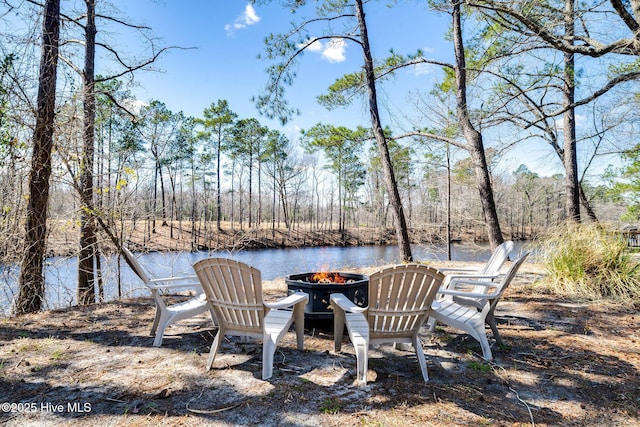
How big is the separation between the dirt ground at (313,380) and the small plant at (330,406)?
12mm

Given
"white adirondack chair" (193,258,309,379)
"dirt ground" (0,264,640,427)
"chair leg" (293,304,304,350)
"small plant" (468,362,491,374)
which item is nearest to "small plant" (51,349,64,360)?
"dirt ground" (0,264,640,427)

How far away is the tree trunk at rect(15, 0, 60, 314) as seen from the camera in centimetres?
416

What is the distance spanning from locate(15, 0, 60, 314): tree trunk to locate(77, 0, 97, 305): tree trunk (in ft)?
1.59

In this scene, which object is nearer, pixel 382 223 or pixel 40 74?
pixel 40 74

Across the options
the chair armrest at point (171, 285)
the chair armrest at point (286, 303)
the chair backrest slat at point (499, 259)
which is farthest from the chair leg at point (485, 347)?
the chair armrest at point (171, 285)

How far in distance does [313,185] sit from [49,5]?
29.2 meters

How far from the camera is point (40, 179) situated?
428cm

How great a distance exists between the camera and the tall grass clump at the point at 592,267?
4.48 metres

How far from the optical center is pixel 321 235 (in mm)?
28375

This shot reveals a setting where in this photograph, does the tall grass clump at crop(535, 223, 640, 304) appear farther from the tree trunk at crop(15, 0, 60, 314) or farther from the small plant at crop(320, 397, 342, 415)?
the tree trunk at crop(15, 0, 60, 314)

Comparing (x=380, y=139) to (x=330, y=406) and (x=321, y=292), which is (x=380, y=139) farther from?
(x=330, y=406)

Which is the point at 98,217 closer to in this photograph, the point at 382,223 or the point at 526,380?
the point at 526,380

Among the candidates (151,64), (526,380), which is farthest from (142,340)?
(151,64)

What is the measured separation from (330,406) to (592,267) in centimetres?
476
